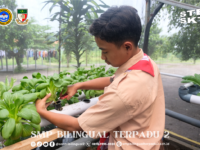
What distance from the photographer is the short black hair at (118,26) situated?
0.62 metres

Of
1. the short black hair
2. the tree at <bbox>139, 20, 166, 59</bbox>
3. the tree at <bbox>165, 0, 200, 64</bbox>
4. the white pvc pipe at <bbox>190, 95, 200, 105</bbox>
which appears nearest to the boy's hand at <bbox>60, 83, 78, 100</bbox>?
the short black hair

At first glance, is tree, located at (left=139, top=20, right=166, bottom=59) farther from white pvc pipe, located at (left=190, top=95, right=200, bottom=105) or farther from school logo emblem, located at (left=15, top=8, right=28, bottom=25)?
white pvc pipe, located at (left=190, top=95, right=200, bottom=105)

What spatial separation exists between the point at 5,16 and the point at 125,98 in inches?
82.6

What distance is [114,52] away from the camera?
674 mm

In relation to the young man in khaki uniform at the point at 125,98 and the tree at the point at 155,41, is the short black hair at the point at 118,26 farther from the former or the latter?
the tree at the point at 155,41

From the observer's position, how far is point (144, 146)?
2.15ft

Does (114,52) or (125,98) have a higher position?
(114,52)

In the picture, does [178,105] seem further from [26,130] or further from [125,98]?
[26,130]

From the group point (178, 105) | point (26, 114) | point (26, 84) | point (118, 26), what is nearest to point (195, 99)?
point (118, 26)

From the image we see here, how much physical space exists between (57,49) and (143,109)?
201 centimetres

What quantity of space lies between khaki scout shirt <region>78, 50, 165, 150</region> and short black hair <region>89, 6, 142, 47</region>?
0.12 m

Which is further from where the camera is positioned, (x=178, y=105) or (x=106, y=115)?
(x=178, y=105)

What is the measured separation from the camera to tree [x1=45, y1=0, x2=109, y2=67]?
7.13ft

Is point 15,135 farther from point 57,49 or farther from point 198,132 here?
point 198,132
